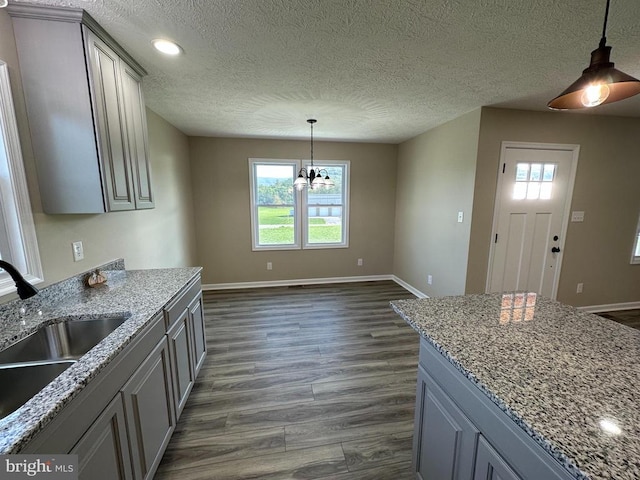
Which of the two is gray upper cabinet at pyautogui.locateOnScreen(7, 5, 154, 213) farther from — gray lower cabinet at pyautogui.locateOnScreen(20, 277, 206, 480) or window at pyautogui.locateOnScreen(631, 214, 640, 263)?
window at pyautogui.locateOnScreen(631, 214, 640, 263)

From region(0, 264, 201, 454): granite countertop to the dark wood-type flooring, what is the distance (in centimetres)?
94

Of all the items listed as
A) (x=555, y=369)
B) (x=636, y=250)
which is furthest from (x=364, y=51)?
(x=636, y=250)

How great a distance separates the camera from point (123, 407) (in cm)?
114

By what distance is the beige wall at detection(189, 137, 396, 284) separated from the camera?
4219mm

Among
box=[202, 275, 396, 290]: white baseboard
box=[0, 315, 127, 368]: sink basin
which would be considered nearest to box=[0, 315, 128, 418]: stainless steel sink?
box=[0, 315, 127, 368]: sink basin

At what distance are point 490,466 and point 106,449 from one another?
4.63ft

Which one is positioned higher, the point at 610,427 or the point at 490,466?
the point at 610,427

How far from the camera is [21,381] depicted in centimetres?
108

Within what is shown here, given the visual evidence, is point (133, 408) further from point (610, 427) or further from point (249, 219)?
point (249, 219)

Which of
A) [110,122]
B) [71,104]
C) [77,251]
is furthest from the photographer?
[77,251]

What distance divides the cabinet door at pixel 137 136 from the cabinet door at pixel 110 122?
67 mm

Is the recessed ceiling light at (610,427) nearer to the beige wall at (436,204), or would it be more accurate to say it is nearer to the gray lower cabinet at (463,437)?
the gray lower cabinet at (463,437)

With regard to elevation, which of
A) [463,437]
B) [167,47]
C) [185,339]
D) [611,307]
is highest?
[167,47]

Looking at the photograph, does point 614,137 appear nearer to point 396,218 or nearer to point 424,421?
point 396,218
